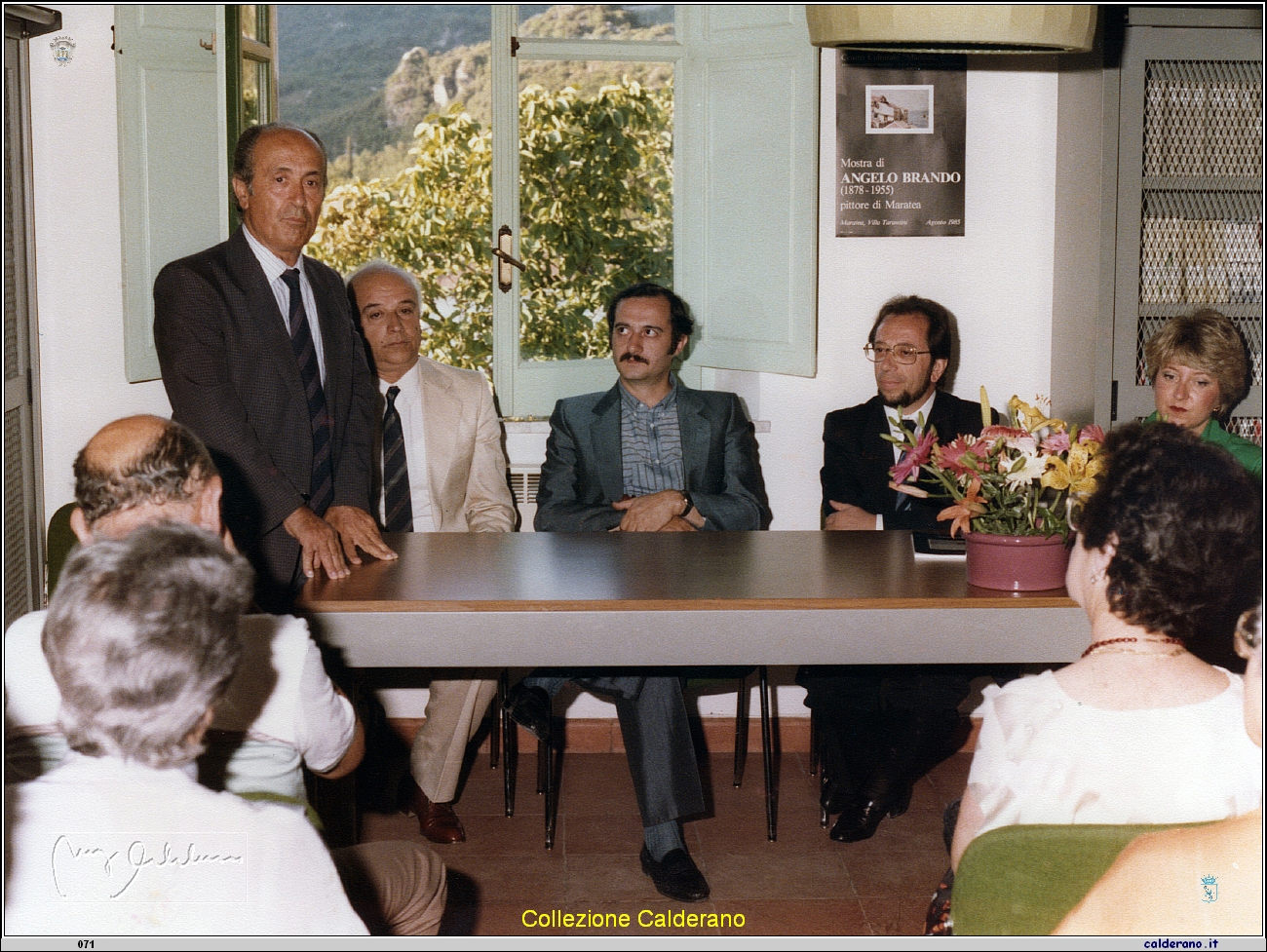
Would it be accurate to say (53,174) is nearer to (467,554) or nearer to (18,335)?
(18,335)

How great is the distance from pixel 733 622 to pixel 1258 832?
42.6 inches

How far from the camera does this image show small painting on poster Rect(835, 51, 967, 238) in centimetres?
397

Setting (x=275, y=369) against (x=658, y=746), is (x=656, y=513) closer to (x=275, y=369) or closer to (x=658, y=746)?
(x=658, y=746)

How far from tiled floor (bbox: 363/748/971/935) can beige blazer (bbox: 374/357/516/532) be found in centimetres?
79

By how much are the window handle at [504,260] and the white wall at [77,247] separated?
1.11 meters

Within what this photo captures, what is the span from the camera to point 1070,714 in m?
1.51

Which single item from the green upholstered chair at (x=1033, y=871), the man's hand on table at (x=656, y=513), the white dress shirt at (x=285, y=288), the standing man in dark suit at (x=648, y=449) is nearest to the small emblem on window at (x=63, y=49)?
the white dress shirt at (x=285, y=288)

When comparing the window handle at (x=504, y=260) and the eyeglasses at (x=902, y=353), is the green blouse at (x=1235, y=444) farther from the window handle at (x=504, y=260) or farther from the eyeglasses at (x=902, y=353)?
the window handle at (x=504, y=260)

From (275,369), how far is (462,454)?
0.83m


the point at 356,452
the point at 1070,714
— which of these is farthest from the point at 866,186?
the point at 1070,714

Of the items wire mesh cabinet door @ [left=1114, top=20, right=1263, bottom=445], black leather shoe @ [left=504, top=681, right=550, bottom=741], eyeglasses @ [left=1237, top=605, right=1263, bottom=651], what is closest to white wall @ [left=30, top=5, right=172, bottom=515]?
black leather shoe @ [left=504, top=681, right=550, bottom=741]

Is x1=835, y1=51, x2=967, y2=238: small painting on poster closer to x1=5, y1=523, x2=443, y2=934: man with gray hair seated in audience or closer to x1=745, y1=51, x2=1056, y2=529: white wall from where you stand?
x1=745, y1=51, x2=1056, y2=529: white wall

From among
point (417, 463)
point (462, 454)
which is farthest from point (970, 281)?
point (417, 463)

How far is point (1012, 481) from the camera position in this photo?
2.38 meters
